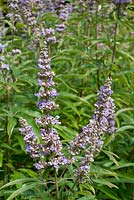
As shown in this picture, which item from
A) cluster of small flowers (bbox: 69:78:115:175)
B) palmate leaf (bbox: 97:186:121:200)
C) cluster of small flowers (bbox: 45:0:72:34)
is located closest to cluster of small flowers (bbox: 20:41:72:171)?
cluster of small flowers (bbox: 69:78:115:175)

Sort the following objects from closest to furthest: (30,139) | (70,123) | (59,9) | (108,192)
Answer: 1. (30,139)
2. (108,192)
3. (70,123)
4. (59,9)

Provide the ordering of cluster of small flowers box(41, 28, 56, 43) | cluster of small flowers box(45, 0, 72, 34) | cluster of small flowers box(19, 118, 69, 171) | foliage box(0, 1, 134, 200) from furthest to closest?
cluster of small flowers box(45, 0, 72, 34) → cluster of small flowers box(41, 28, 56, 43) → foliage box(0, 1, 134, 200) → cluster of small flowers box(19, 118, 69, 171)

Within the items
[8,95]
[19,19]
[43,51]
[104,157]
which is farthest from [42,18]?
[43,51]

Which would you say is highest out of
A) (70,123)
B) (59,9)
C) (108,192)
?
(59,9)

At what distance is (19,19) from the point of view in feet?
18.5

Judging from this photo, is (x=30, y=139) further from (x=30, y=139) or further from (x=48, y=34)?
(x=48, y=34)

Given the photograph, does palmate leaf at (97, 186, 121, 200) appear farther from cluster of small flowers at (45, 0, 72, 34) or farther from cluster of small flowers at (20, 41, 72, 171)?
cluster of small flowers at (45, 0, 72, 34)

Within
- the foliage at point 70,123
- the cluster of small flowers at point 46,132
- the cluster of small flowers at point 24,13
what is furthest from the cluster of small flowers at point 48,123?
the cluster of small flowers at point 24,13

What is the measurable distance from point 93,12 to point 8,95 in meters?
2.20

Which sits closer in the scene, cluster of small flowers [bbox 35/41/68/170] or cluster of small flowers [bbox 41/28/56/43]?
cluster of small flowers [bbox 35/41/68/170]

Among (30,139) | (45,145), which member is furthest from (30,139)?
(45,145)

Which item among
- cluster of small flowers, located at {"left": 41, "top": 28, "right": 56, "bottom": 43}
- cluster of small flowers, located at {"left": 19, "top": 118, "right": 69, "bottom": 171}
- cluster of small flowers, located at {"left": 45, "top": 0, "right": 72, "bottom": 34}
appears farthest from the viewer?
cluster of small flowers, located at {"left": 45, "top": 0, "right": 72, "bottom": 34}

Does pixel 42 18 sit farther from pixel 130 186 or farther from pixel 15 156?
pixel 130 186

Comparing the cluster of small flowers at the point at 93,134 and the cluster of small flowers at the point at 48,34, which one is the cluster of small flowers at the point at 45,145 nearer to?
the cluster of small flowers at the point at 93,134
